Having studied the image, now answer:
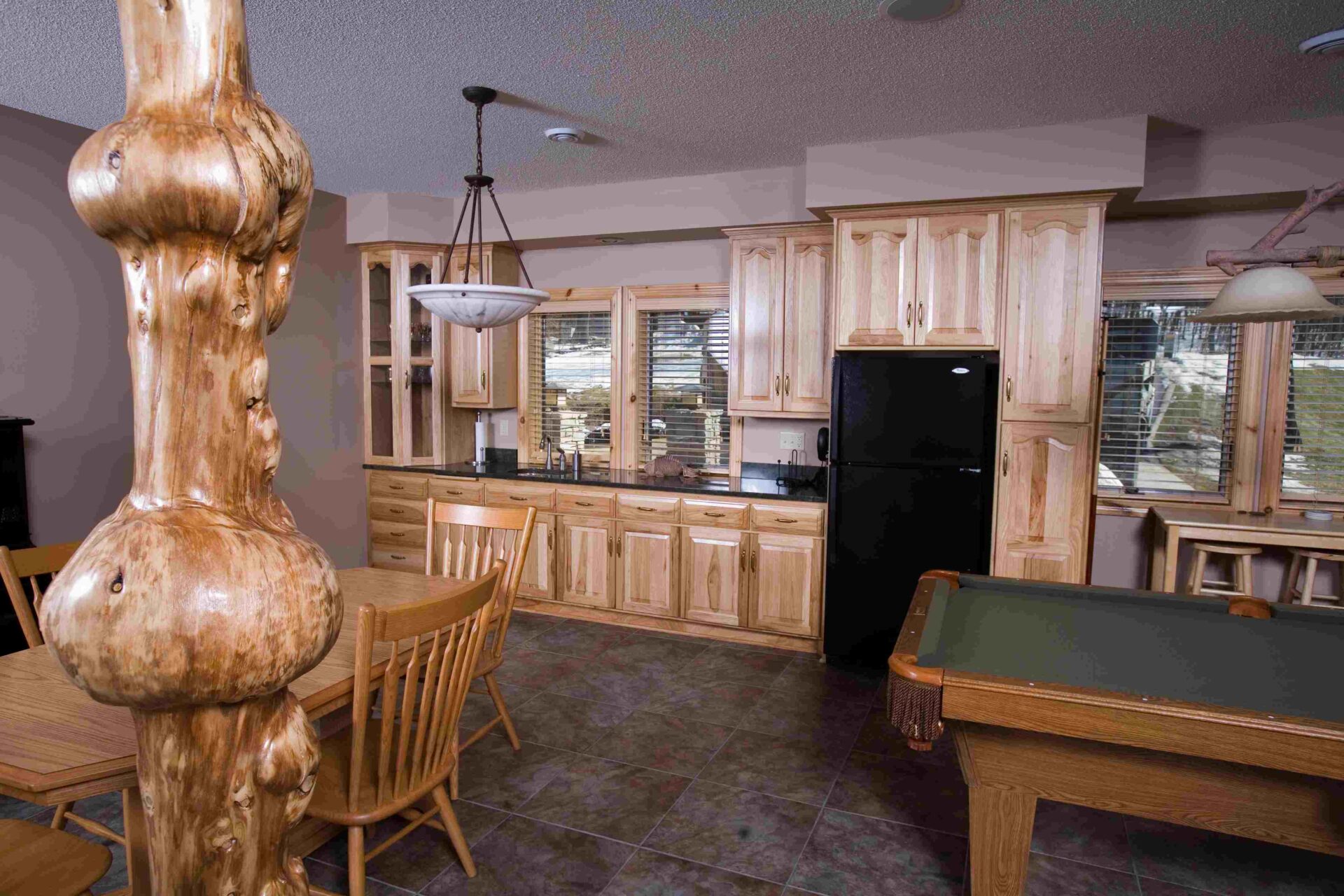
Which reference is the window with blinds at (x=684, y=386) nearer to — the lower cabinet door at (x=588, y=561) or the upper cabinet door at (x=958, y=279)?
the lower cabinet door at (x=588, y=561)

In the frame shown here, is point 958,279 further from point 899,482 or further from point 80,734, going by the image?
point 80,734

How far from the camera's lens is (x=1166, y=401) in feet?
13.8

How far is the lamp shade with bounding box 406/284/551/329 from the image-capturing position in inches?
113

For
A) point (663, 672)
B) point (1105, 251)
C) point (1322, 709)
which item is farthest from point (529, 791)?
point (1105, 251)

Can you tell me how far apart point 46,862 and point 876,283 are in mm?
3674

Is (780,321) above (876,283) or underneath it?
underneath

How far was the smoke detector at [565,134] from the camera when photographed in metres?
3.71

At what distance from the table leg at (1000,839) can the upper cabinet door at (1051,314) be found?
2297mm

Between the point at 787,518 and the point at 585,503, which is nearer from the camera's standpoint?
the point at 787,518

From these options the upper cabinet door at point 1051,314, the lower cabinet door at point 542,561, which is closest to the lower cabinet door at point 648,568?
the lower cabinet door at point 542,561

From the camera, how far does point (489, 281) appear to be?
5062mm

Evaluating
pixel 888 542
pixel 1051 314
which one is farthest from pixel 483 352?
pixel 1051 314

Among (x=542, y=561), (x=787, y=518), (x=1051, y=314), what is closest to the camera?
(x=1051, y=314)

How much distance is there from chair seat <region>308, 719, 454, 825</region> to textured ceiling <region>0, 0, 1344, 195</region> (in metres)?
2.23
